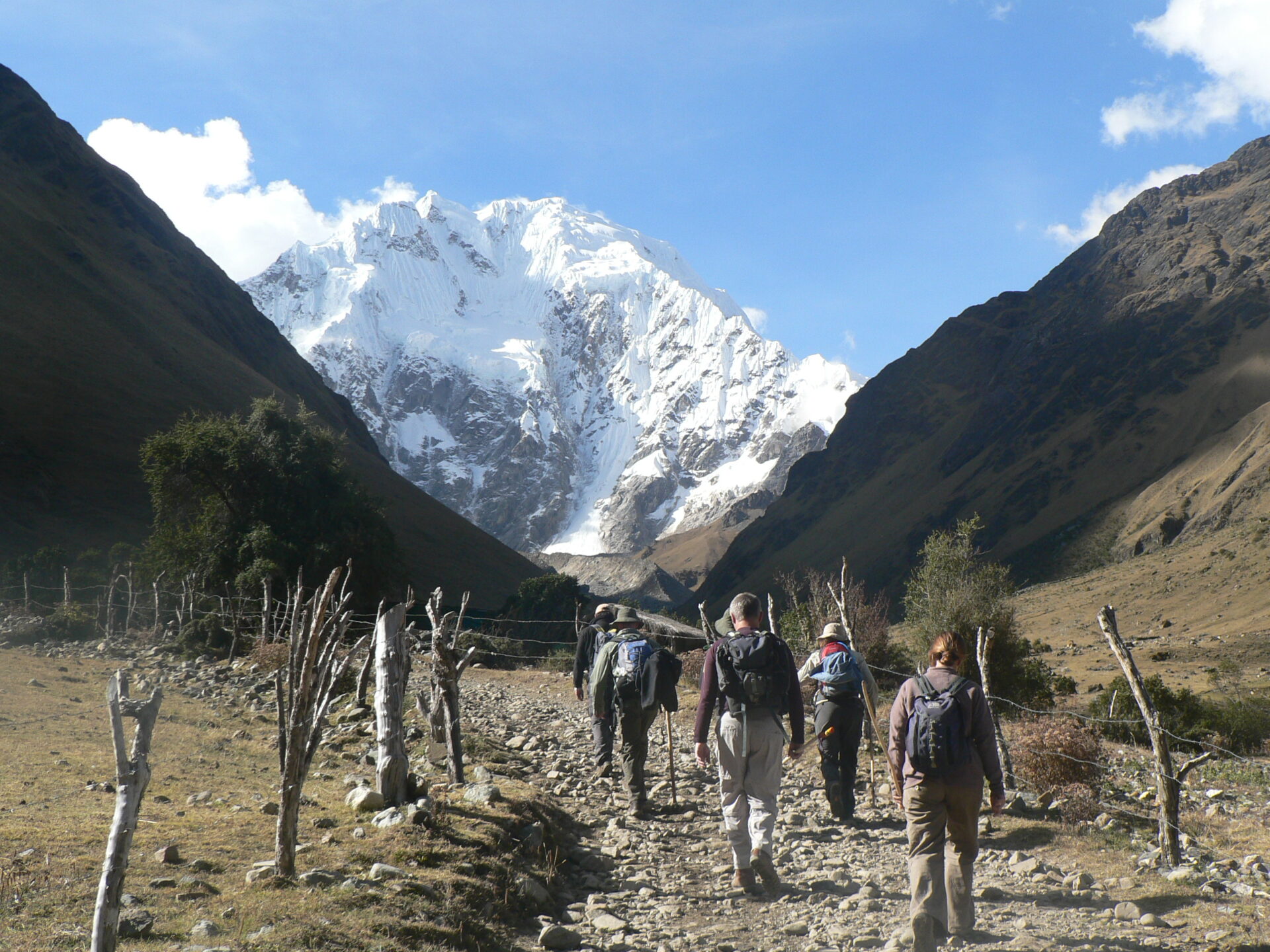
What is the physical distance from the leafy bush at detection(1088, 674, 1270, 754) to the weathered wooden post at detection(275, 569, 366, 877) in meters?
16.1

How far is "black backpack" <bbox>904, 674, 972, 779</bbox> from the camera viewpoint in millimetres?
4824

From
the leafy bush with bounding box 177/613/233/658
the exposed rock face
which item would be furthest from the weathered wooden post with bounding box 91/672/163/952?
the exposed rock face

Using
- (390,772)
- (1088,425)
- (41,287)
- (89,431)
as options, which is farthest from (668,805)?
(1088,425)

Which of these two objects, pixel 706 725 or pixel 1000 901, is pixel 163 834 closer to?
pixel 706 725

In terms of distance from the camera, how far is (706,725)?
6.41 m

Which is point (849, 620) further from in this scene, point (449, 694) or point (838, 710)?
point (449, 694)

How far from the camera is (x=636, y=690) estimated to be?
8.47 metres

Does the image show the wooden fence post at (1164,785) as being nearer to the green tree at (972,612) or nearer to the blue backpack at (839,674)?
the blue backpack at (839,674)

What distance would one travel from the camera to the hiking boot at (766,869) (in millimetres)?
6113

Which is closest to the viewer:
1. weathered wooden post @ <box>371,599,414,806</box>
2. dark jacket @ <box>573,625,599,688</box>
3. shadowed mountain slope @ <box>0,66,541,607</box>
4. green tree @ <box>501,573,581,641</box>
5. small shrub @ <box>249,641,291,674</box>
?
weathered wooden post @ <box>371,599,414,806</box>

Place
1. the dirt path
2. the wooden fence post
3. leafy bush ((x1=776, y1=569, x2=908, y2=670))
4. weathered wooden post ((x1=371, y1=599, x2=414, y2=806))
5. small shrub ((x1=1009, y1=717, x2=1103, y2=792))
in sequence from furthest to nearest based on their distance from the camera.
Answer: leafy bush ((x1=776, y1=569, x2=908, y2=670)) → small shrub ((x1=1009, y1=717, x2=1103, y2=792)) → weathered wooden post ((x1=371, y1=599, x2=414, y2=806)) → the wooden fence post → the dirt path

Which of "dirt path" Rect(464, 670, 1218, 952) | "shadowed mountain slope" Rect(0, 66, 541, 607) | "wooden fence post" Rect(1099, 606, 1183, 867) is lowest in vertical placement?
"dirt path" Rect(464, 670, 1218, 952)

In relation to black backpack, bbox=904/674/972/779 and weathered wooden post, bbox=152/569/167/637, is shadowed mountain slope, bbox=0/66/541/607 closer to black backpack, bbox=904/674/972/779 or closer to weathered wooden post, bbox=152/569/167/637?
weathered wooden post, bbox=152/569/167/637

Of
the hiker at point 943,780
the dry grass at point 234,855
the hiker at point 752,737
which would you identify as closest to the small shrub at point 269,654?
the dry grass at point 234,855
